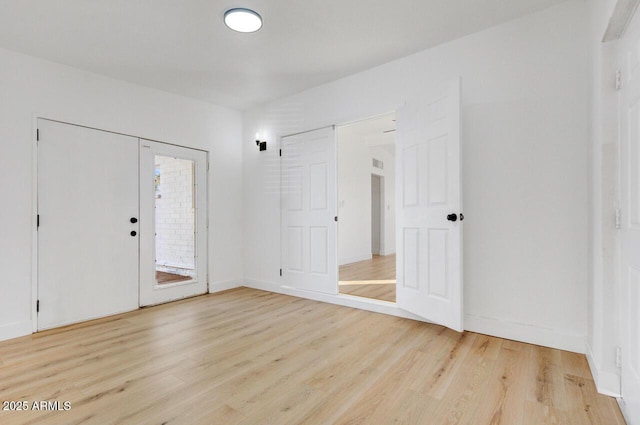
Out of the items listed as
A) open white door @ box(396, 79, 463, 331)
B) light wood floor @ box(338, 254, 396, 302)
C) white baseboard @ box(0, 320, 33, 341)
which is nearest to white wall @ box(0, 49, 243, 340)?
white baseboard @ box(0, 320, 33, 341)

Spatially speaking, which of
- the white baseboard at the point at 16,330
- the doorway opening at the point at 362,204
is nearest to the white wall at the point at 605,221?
the doorway opening at the point at 362,204

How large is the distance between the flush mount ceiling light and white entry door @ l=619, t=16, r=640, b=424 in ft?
7.67

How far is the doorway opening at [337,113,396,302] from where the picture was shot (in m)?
6.13

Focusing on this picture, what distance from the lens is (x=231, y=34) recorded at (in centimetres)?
277

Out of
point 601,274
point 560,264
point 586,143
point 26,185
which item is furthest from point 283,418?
point 26,185

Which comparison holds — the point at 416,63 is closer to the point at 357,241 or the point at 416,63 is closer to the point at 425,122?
the point at 425,122

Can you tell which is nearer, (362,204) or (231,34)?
(231,34)

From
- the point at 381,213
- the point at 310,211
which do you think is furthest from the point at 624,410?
the point at 381,213

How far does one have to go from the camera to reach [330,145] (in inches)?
152

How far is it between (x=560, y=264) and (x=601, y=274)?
0.60m

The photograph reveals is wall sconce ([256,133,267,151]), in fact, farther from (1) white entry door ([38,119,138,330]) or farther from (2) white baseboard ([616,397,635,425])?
(2) white baseboard ([616,397,635,425])

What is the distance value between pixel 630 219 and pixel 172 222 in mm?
4259

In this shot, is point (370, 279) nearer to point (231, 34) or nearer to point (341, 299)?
point (341, 299)

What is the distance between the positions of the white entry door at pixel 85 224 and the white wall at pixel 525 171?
3.48 metres
